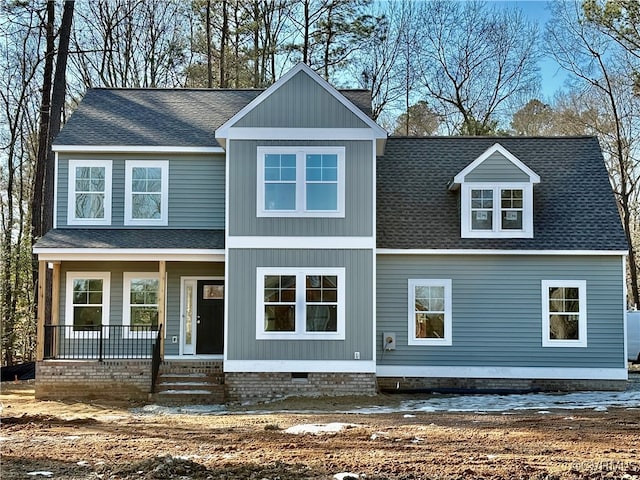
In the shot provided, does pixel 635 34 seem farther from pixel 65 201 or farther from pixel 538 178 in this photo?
pixel 65 201

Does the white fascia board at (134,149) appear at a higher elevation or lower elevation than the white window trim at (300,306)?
higher

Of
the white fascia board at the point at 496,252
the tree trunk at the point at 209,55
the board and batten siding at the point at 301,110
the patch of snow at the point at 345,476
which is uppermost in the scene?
the tree trunk at the point at 209,55

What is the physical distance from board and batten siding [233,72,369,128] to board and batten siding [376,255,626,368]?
135 inches

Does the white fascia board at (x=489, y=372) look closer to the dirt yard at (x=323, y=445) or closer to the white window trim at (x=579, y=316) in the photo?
the white window trim at (x=579, y=316)

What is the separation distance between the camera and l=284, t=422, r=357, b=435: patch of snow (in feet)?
38.3

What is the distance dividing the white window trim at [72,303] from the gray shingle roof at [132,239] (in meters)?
1.07

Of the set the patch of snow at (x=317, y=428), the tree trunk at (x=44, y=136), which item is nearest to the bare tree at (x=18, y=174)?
the tree trunk at (x=44, y=136)

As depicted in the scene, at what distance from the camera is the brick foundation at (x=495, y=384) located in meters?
17.5

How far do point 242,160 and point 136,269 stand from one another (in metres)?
4.09

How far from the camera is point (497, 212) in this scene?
18.0 meters

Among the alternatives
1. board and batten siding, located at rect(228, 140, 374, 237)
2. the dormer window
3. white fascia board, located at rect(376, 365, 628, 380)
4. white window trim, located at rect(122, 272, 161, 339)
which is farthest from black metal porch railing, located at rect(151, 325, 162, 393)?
the dormer window

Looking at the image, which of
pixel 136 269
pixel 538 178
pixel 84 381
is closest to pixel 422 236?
pixel 538 178

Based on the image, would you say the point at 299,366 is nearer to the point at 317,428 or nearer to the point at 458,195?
the point at 317,428

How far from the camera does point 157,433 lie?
38.8 ft
